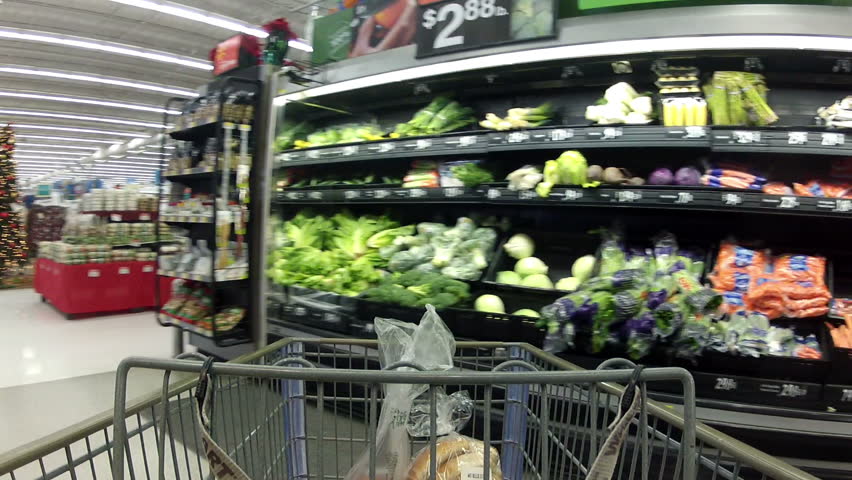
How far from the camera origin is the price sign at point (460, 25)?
2.59 meters

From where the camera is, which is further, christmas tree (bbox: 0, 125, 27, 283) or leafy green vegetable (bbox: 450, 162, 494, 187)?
christmas tree (bbox: 0, 125, 27, 283)

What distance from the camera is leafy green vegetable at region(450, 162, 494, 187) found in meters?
2.77

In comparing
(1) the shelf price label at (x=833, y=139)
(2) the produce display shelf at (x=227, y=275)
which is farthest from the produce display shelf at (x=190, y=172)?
(1) the shelf price label at (x=833, y=139)

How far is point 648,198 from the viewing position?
225 cm

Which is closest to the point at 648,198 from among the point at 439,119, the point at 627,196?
the point at 627,196

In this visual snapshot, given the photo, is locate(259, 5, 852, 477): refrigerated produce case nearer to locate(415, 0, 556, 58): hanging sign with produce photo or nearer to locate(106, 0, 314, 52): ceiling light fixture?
locate(415, 0, 556, 58): hanging sign with produce photo

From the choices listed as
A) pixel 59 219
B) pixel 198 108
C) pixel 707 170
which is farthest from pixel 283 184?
pixel 59 219

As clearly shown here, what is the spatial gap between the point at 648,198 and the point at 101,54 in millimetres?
13217

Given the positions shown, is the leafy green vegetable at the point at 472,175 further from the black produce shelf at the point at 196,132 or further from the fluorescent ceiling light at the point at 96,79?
the fluorescent ceiling light at the point at 96,79

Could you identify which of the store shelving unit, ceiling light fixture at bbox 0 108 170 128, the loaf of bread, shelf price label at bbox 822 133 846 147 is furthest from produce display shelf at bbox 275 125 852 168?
ceiling light fixture at bbox 0 108 170 128

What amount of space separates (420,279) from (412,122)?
109cm

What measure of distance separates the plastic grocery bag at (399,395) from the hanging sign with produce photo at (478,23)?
192 cm

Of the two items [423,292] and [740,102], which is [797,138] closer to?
[740,102]

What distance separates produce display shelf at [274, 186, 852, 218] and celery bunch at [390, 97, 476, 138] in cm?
40
